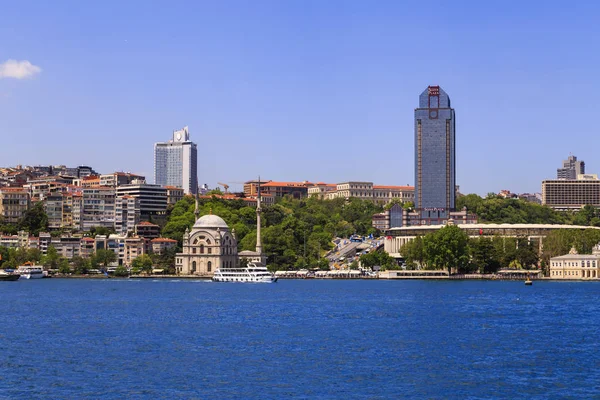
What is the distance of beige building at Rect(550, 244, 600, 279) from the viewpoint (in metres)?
106

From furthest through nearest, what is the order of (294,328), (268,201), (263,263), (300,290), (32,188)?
1. (268,201)
2. (32,188)
3. (263,263)
4. (300,290)
5. (294,328)

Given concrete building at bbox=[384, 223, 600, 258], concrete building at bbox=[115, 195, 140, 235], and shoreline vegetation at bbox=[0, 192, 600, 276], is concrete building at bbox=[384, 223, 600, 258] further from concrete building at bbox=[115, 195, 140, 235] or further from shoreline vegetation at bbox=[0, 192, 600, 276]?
concrete building at bbox=[115, 195, 140, 235]

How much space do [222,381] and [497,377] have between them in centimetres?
818

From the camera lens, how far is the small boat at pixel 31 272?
120062mm

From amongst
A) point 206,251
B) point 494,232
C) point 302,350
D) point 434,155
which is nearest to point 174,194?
point 434,155

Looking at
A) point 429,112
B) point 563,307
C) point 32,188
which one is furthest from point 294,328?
point 32,188

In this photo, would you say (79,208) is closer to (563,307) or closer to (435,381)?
(563,307)

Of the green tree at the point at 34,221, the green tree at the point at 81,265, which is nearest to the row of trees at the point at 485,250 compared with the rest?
the green tree at the point at 81,265

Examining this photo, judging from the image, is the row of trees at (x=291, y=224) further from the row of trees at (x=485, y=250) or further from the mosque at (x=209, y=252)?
the row of trees at (x=485, y=250)

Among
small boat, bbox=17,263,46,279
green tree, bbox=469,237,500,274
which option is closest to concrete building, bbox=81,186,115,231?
small boat, bbox=17,263,46,279

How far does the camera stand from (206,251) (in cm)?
12812

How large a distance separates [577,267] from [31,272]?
58401 millimetres

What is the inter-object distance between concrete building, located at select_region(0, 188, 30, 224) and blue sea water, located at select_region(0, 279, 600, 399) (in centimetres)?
9570

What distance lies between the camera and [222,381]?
1262 inches
